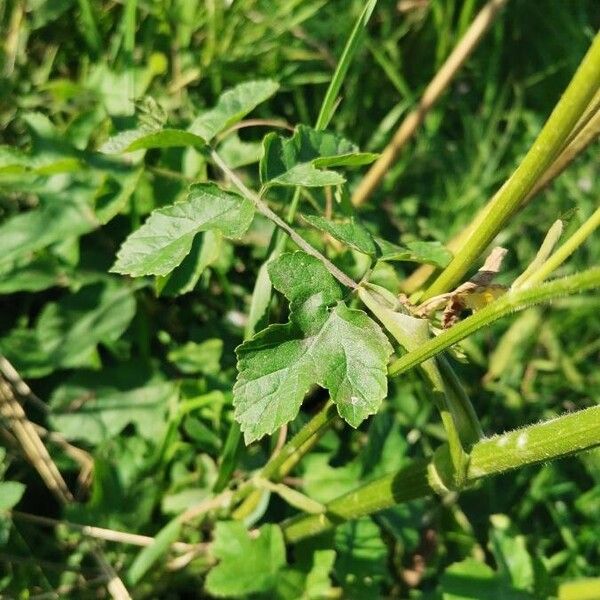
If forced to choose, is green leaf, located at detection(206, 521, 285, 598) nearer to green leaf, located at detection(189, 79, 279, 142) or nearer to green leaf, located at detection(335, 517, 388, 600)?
green leaf, located at detection(335, 517, 388, 600)

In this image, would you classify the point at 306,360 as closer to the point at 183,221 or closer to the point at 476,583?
the point at 183,221

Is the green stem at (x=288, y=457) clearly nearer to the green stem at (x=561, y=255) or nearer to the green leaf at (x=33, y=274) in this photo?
the green stem at (x=561, y=255)

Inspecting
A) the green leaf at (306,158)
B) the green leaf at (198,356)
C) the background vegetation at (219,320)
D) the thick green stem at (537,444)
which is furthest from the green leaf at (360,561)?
the green leaf at (306,158)

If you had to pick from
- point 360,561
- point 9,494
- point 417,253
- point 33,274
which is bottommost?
point 360,561

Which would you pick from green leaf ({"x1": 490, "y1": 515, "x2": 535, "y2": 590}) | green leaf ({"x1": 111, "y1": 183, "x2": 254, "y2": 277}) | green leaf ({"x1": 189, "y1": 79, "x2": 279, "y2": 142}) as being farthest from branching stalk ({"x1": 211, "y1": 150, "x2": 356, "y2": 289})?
green leaf ({"x1": 490, "y1": 515, "x2": 535, "y2": 590})

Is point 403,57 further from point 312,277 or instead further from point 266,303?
point 312,277

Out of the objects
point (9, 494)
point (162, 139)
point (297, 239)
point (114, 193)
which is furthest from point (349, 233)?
point (9, 494)

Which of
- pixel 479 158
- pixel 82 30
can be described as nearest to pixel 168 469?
pixel 82 30
